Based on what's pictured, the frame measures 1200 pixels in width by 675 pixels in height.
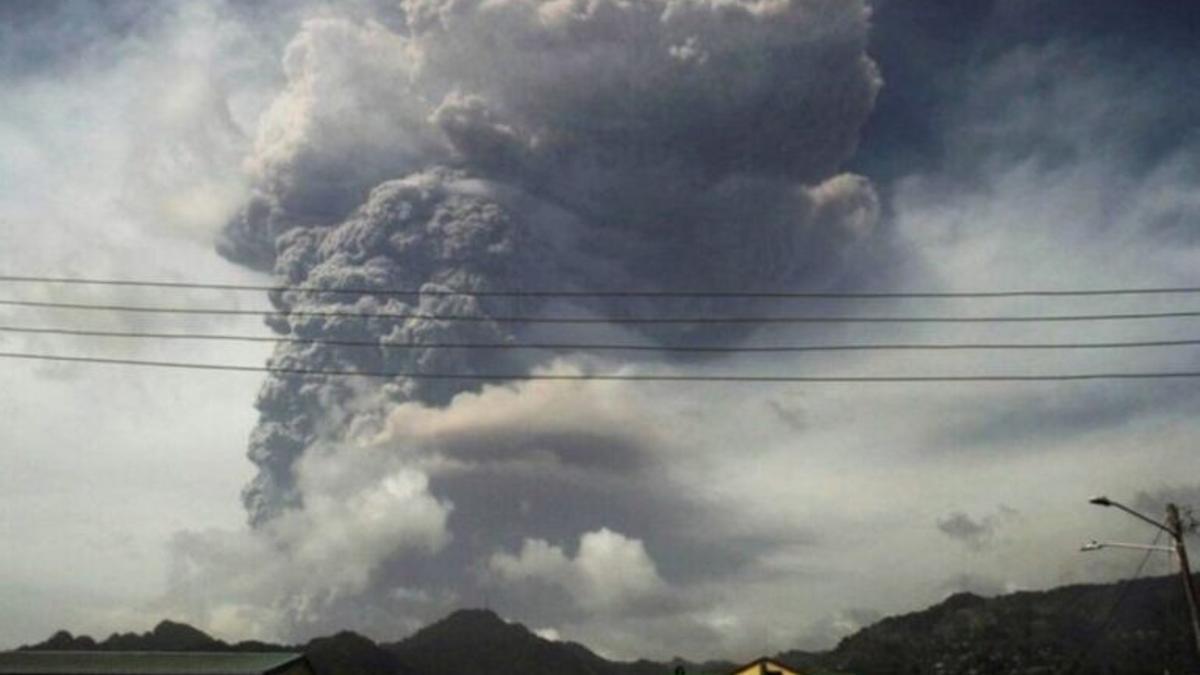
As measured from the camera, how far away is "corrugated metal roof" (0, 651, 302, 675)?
60.0 metres

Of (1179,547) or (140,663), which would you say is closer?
(1179,547)

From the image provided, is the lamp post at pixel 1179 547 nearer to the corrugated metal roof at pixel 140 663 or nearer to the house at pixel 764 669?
the house at pixel 764 669

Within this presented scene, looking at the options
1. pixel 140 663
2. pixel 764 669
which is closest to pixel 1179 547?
pixel 764 669

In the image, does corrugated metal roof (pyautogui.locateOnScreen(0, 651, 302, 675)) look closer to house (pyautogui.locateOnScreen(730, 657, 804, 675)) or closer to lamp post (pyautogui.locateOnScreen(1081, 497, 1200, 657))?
house (pyautogui.locateOnScreen(730, 657, 804, 675))

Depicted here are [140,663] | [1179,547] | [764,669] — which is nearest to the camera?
[1179,547]

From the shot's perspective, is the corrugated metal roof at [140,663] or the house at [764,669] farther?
the corrugated metal roof at [140,663]

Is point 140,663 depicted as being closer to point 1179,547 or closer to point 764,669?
point 764,669

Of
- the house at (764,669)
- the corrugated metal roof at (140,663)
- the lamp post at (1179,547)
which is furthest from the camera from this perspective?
the corrugated metal roof at (140,663)

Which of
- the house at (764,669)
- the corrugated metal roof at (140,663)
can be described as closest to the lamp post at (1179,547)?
the house at (764,669)

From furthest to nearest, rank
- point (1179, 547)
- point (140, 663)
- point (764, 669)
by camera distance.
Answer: point (140, 663)
point (764, 669)
point (1179, 547)

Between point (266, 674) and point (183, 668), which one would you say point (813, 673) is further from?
point (183, 668)

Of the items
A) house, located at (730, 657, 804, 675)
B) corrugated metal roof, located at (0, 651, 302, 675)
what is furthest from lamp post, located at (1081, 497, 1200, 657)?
corrugated metal roof, located at (0, 651, 302, 675)

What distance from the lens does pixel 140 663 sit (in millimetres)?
62719

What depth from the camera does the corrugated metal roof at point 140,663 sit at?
6003 cm
